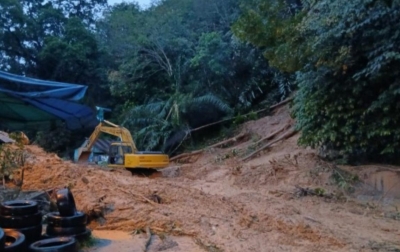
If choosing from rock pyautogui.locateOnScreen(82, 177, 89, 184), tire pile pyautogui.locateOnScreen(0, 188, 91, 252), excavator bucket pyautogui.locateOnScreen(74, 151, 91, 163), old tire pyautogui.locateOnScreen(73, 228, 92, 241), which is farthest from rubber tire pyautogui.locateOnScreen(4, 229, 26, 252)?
A: excavator bucket pyautogui.locateOnScreen(74, 151, 91, 163)

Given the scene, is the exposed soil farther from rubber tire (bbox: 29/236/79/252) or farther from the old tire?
rubber tire (bbox: 29/236/79/252)

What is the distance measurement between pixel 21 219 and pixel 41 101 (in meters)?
3.32

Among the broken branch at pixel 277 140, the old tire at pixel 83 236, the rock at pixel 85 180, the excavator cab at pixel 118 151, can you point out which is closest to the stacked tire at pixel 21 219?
the old tire at pixel 83 236

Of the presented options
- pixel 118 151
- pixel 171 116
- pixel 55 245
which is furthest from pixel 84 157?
pixel 55 245

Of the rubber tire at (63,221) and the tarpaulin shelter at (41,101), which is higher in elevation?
the tarpaulin shelter at (41,101)

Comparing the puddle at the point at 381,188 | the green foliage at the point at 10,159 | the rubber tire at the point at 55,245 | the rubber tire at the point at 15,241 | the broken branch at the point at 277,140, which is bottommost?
the puddle at the point at 381,188

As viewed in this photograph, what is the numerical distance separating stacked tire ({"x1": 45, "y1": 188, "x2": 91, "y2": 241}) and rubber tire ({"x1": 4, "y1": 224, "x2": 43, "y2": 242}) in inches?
5.0

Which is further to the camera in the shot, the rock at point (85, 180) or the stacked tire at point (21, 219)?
the rock at point (85, 180)

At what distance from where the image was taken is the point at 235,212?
5.86 meters

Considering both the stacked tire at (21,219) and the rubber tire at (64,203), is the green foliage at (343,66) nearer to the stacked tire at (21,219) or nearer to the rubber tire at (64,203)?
the rubber tire at (64,203)

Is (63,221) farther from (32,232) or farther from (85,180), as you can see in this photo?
(85,180)

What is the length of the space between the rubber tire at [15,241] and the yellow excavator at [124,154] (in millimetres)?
6055

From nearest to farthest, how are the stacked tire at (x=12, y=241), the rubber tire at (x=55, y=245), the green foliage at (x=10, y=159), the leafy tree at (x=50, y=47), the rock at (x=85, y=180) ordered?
the stacked tire at (x=12, y=241), the rubber tire at (x=55, y=245), the green foliage at (x=10, y=159), the rock at (x=85, y=180), the leafy tree at (x=50, y=47)

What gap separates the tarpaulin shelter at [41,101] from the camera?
6.39 m
